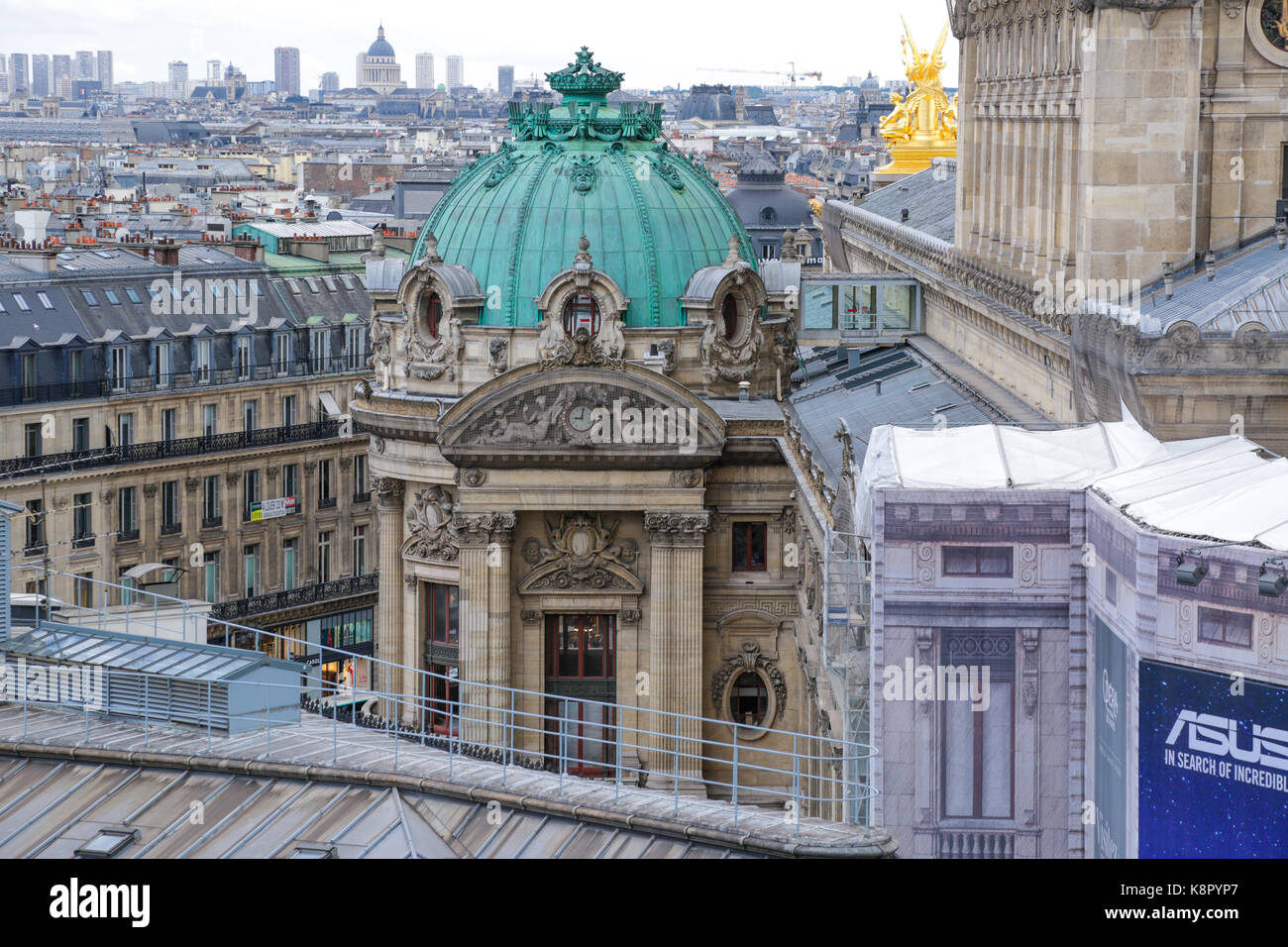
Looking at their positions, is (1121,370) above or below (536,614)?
above

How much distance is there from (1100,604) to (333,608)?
221 ft

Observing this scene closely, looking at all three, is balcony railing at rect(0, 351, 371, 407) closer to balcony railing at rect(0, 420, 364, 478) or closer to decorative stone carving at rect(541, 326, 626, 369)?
balcony railing at rect(0, 420, 364, 478)

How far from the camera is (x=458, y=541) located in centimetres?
8325

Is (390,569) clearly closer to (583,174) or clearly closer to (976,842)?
(583,174)

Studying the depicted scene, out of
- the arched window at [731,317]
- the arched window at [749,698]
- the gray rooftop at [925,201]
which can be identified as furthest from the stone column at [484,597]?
the gray rooftop at [925,201]

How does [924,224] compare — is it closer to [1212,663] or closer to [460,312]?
[460,312]

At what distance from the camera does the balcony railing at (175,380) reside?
99.4m

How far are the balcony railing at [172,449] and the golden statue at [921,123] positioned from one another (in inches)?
1653

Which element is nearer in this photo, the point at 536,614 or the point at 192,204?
the point at 536,614

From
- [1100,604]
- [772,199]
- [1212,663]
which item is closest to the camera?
[1212,663]

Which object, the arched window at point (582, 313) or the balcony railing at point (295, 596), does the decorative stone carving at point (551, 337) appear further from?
Result: the balcony railing at point (295, 596)

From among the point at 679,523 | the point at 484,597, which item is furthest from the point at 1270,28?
the point at 484,597
